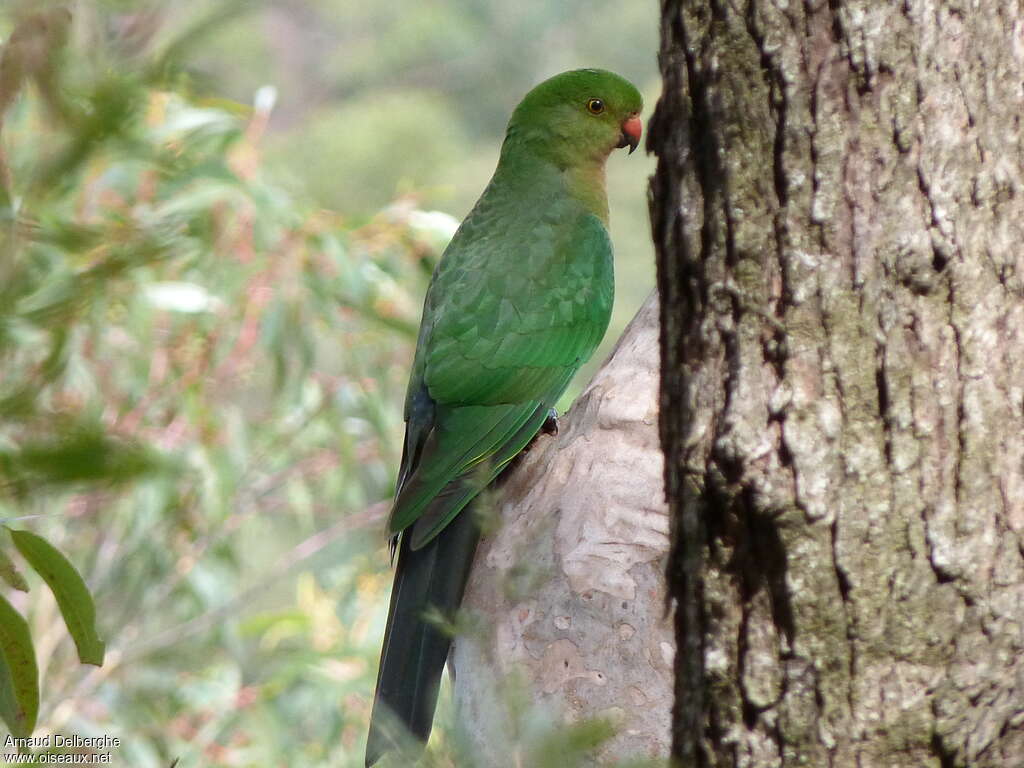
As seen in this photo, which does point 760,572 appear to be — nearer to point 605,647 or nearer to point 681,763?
point 681,763

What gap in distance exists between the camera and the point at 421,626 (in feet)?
7.45

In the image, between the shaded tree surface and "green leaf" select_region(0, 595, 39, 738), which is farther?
"green leaf" select_region(0, 595, 39, 738)

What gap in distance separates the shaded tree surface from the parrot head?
6.56 ft

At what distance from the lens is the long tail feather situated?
2223mm

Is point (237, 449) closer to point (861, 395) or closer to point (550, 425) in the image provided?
point (550, 425)

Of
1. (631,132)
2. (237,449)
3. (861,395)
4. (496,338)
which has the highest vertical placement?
(631,132)

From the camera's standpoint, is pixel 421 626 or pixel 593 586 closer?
pixel 593 586

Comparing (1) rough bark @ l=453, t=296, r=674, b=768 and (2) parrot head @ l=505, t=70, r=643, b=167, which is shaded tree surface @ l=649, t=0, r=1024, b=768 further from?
(2) parrot head @ l=505, t=70, r=643, b=167

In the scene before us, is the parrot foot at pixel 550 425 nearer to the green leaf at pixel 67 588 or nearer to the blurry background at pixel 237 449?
the blurry background at pixel 237 449

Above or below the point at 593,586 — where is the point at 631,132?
above

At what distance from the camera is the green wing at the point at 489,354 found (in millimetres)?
2398

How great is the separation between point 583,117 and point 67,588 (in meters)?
2.05

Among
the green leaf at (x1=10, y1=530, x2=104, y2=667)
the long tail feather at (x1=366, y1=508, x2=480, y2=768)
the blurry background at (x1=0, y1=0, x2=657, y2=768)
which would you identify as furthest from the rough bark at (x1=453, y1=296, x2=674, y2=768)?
the blurry background at (x1=0, y1=0, x2=657, y2=768)

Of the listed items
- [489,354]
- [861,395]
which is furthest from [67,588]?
[489,354]
